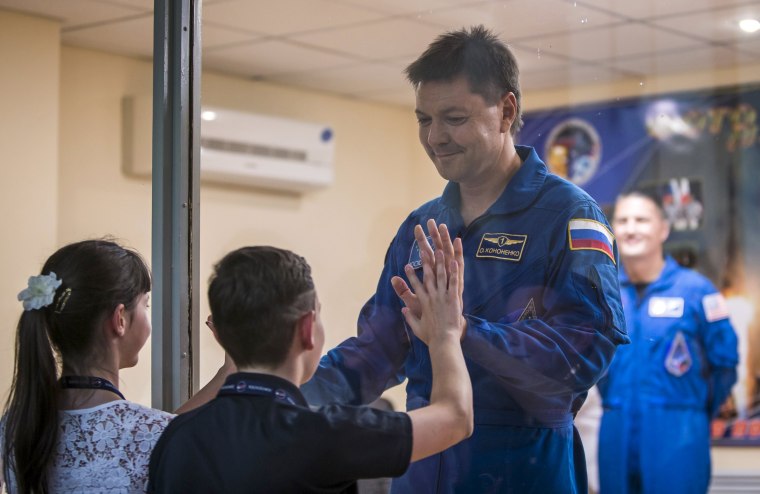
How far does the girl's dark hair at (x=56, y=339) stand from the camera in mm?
1881

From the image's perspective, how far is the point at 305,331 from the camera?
1.62m

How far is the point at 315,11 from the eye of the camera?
259cm

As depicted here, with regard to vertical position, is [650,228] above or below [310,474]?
above

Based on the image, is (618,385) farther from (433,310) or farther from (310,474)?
(310,474)

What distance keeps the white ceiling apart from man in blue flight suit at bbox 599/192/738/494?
0.49 meters

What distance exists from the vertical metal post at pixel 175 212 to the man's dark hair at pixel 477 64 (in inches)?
30.0

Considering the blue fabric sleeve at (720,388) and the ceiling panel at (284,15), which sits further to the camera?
the blue fabric sleeve at (720,388)

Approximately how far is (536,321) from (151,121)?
125 cm

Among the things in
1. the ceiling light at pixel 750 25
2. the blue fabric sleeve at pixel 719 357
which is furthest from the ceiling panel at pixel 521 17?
the blue fabric sleeve at pixel 719 357

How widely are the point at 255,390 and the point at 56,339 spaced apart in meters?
0.61

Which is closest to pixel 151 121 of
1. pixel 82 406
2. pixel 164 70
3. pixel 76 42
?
pixel 164 70

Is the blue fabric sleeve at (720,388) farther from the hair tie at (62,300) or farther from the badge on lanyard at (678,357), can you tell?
the hair tie at (62,300)

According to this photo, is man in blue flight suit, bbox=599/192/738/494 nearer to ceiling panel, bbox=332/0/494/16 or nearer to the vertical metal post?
ceiling panel, bbox=332/0/494/16

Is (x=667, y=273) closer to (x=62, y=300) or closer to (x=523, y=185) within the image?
(x=523, y=185)
